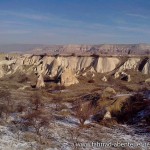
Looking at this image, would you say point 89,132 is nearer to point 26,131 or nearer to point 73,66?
point 26,131

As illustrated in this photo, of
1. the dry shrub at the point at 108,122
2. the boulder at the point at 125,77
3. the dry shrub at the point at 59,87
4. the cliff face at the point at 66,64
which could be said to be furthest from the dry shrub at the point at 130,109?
the cliff face at the point at 66,64

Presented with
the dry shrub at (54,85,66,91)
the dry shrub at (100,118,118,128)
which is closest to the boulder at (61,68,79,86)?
the dry shrub at (54,85,66,91)

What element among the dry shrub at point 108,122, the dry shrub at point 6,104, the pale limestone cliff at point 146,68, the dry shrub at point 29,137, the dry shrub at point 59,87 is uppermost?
the pale limestone cliff at point 146,68

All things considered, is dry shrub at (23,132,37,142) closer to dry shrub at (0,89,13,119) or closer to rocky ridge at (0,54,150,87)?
dry shrub at (0,89,13,119)

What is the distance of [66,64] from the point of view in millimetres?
102438

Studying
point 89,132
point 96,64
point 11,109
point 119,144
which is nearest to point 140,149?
point 119,144

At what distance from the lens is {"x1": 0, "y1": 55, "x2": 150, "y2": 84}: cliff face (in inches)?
3701

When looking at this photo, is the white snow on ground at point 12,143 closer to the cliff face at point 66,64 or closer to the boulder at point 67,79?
the boulder at point 67,79

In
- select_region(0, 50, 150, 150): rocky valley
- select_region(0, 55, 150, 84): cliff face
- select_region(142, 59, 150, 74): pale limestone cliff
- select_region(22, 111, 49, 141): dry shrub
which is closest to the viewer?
select_region(0, 50, 150, 150): rocky valley

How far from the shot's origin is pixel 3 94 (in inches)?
1885

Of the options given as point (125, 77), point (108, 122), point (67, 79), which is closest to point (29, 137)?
point (108, 122)

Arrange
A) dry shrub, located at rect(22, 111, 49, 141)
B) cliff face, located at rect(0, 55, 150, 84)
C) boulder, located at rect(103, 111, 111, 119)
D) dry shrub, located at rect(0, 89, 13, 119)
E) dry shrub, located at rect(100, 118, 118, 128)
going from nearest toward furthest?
dry shrub, located at rect(22, 111, 49, 141)
dry shrub, located at rect(100, 118, 118, 128)
dry shrub, located at rect(0, 89, 13, 119)
boulder, located at rect(103, 111, 111, 119)
cliff face, located at rect(0, 55, 150, 84)

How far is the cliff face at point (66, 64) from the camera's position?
308 ft

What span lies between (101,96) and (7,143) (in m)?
23.5
